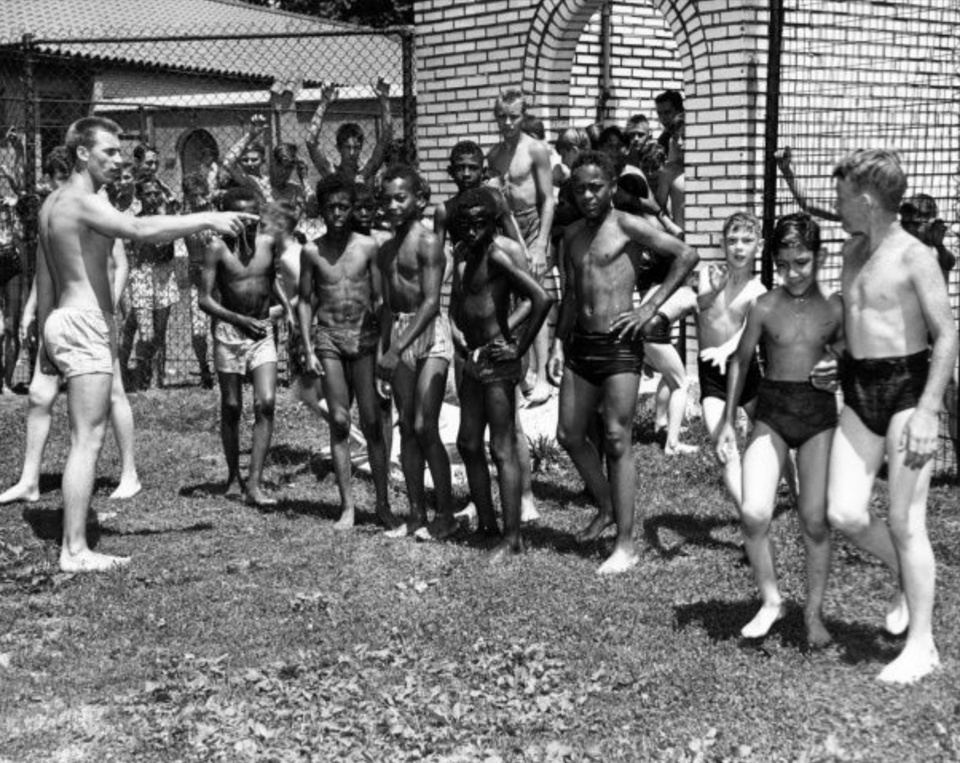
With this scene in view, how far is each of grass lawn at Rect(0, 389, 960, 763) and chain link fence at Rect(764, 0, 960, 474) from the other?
283cm

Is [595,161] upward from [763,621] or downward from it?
upward

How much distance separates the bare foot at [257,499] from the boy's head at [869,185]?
444cm

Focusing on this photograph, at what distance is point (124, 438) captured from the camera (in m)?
8.95

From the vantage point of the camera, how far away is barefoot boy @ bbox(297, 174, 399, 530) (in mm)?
7891

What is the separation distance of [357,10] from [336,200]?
28755 millimetres

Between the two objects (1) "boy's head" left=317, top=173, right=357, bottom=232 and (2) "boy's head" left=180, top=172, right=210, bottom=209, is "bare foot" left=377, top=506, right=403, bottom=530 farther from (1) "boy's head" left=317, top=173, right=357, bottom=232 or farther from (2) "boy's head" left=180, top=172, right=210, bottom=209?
(2) "boy's head" left=180, top=172, right=210, bottom=209

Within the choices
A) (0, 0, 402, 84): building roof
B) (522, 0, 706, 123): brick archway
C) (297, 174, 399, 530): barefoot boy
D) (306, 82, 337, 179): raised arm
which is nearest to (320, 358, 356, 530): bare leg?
(297, 174, 399, 530): barefoot boy

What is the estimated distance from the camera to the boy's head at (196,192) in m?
11.5

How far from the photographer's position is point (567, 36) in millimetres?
11312

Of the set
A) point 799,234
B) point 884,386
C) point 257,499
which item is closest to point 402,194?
point 257,499

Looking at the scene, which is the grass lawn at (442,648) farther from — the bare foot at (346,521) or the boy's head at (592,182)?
the boy's head at (592,182)

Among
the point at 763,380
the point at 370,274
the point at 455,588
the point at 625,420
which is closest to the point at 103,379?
the point at 370,274

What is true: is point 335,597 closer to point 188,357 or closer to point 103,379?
point 103,379

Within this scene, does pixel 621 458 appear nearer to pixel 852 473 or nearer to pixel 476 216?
pixel 476 216
